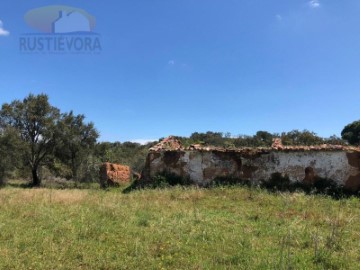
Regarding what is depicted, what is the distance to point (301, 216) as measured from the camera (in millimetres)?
10055

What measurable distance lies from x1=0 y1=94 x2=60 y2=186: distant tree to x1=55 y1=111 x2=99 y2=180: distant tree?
790 mm

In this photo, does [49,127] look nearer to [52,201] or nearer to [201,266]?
[52,201]

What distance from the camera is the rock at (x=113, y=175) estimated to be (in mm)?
20859

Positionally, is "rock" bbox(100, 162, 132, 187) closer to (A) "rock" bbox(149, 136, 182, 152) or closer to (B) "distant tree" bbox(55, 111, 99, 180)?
(A) "rock" bbox(149, 136, 182, 152)

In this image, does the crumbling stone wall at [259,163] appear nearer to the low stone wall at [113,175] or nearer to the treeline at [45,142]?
the low stone wall at [113,175]

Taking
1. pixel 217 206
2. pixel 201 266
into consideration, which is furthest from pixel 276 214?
pixel 201 266

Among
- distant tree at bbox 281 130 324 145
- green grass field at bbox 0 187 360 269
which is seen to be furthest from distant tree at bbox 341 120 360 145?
green grass field at bbox 0 187 360 269

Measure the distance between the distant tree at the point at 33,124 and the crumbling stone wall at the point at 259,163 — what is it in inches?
747

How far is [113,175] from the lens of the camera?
69.0 feet

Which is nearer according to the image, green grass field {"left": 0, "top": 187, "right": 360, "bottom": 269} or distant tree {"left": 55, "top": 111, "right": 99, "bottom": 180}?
green grass field {"left": 0, "top": 187, "right": 360, "bottom": 269}

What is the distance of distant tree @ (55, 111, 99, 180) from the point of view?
3422cm

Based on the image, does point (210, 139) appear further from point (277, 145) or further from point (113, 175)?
point (277, 145)

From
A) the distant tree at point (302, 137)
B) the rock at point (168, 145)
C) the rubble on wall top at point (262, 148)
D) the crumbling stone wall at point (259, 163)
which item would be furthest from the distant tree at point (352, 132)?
the rock at point (168, 145)

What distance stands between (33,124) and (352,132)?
33308 mm
